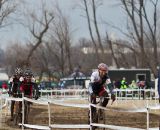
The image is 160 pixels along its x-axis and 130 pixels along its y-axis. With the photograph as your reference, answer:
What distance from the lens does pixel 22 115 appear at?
49.9 feet

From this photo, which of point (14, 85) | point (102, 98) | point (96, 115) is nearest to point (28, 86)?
point (14, 85)

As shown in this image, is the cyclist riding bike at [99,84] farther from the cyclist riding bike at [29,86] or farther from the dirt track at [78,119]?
the dirt track at [78,119]

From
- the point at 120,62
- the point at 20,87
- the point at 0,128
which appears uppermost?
the point at 120,62

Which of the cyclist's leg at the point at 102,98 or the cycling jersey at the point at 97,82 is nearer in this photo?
the cycling jersey at the point at 97,82

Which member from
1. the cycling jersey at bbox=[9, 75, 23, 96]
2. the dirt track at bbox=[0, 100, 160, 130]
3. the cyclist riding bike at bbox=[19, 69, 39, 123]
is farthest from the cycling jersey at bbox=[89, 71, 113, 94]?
the cycling jersey at bbox=[9, 75, 23, 96]

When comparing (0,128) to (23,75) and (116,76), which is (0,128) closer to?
(23,75)

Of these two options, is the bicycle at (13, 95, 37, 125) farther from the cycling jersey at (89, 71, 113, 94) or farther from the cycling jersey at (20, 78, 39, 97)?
the cycling jersey at (89, 71, 113, 94)

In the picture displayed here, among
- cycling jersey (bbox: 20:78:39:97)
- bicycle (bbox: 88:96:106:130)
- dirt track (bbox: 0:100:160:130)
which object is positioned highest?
cycling jersey (bbox: 20:78:39:97)

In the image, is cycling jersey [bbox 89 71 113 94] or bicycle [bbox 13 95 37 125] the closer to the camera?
cycling jersey [bbox 89 71 113 94]

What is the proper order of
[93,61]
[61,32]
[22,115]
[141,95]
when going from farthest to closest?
[93,61] → [61,32] → [141,95] → [22,115]

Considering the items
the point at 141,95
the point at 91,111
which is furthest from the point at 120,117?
the point at 141,95

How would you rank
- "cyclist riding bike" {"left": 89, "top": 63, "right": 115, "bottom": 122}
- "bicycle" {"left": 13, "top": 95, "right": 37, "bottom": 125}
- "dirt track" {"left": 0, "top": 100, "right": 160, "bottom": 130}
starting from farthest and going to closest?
"dirt track" {"left": 0, "top": 100, "right": 160, "bottom": 130} < "bicycle" {"left": 13, "top": 95, "right": 37, "bottom": 125} < "cyclist riding bike" {"left": 89, "top": 63, "right": 115, "bottom": 122}

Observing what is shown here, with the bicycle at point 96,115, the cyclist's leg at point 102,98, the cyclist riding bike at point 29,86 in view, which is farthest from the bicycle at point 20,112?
the cyclist's leg at point 102,98

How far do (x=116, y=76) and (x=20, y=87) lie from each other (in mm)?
32464
